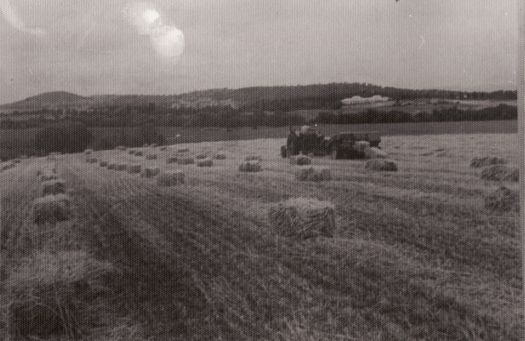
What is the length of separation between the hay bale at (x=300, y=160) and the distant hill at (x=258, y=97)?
1.01ft

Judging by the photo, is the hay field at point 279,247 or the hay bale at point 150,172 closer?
the hay field at point 279,247

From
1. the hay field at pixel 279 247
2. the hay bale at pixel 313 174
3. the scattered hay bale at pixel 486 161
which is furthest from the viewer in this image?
the hay bale at pixel 313 174

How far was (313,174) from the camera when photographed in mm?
2916

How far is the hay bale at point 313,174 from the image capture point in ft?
9.56

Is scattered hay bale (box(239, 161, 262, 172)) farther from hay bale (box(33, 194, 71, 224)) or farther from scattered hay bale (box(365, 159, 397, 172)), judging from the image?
hay bale (box(33, 194, 71, 224))

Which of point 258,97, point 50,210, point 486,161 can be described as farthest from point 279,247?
point 50,210

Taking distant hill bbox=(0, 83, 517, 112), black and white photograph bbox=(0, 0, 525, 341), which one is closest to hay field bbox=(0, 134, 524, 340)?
black and white photograph bbox=(0, 0, 525, 341)

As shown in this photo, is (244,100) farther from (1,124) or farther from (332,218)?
(1,124)

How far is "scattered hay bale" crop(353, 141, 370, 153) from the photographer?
2.98 m

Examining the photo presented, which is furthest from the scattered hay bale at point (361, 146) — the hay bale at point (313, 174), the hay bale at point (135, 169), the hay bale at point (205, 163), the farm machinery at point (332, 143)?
the hay bale at point (135, 169)

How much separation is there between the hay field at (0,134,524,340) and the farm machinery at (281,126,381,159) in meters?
0.06

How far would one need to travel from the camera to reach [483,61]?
2.83 meters

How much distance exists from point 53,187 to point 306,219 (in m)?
1.63

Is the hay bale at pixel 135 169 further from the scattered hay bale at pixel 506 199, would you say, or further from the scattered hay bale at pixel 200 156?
the scattered hay bale at pixel 506 199
